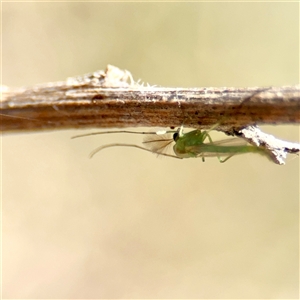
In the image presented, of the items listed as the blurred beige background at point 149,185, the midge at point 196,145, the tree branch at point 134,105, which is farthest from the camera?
the blurred beige background at point 149,185

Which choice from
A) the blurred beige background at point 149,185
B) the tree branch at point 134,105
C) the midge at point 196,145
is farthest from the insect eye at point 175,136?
the blurred beige background at point 149,185

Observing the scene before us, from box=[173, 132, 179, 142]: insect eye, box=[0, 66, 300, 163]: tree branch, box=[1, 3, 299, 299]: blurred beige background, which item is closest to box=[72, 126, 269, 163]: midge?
box=[173, 132, 179, 142]: insect eye

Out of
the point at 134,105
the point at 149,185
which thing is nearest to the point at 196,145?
the point at 134,105

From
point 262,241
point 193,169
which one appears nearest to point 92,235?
point 193,169

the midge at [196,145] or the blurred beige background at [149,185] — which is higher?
the blurred beige background at [149,185]

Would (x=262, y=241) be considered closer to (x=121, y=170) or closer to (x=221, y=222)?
(x=221, y=222)

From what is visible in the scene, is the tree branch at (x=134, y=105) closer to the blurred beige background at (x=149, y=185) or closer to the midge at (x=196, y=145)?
the midge at (x=196, y=145)
